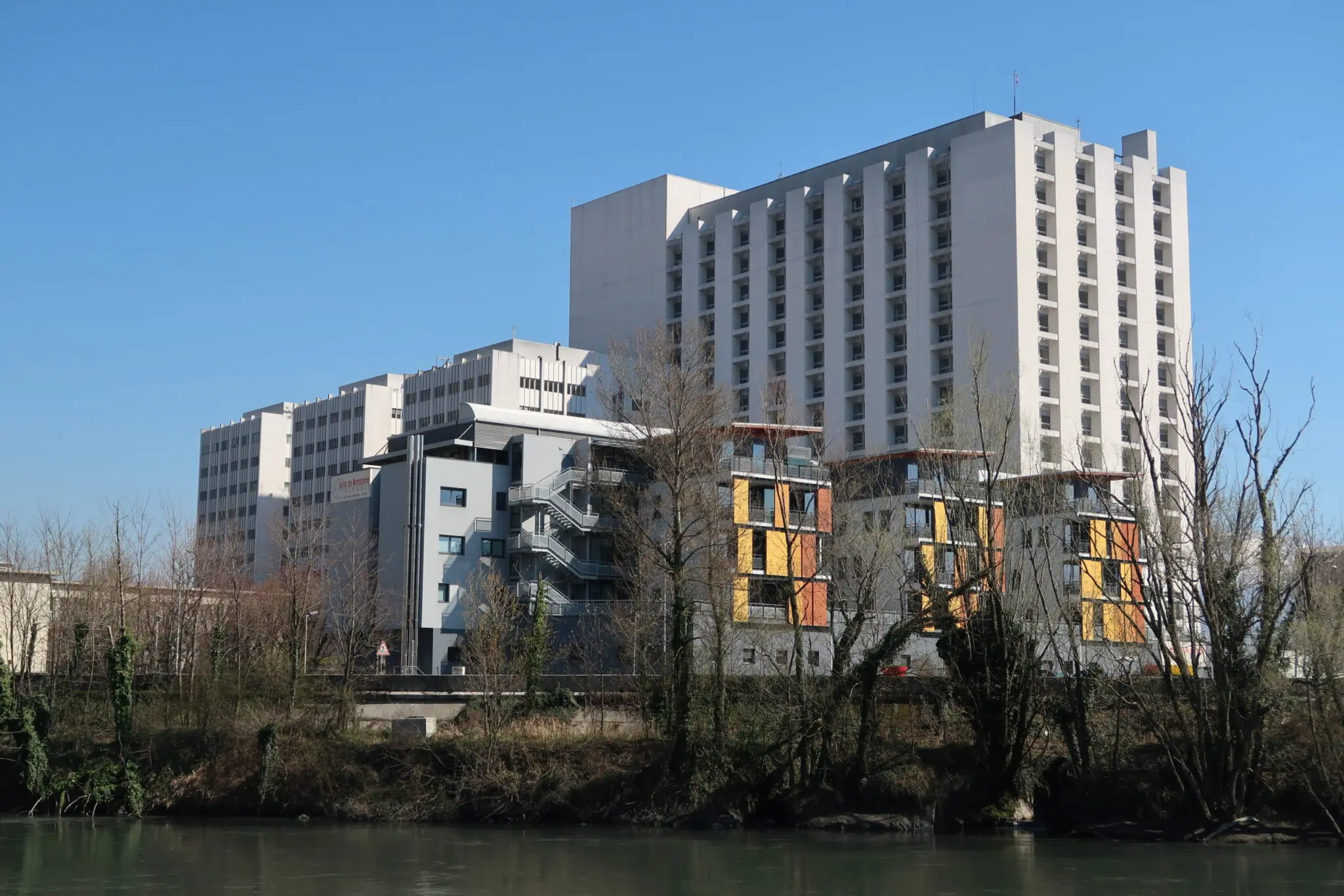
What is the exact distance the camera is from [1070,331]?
12269 cm

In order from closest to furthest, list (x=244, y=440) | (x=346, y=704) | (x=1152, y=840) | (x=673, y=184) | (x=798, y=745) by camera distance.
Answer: (x=1152, y=840) < (x=798, y=745) < (x=346, y=704) < (x=673, y=184) < (x=244, y=440)

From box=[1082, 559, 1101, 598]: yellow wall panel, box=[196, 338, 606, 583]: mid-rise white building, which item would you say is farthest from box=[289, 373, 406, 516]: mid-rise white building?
box=[1082, 559, 1101, 598]: yellow wall panel

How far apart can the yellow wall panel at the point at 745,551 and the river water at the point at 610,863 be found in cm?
2255

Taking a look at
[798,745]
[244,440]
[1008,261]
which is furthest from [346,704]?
[244,440]

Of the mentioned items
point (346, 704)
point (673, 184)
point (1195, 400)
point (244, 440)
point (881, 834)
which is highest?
point (673, 184)

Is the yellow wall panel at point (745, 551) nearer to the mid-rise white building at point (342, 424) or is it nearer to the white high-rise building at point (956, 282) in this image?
the white high-rise building at point (956, 282)

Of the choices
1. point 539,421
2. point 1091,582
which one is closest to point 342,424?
point 539,421

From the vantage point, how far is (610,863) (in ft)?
137

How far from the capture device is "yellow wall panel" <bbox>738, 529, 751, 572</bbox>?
7153cm

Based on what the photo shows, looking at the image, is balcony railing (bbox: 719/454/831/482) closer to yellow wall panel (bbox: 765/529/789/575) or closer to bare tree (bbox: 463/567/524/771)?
yellow wall panel (bbox: 765/529/789/575)

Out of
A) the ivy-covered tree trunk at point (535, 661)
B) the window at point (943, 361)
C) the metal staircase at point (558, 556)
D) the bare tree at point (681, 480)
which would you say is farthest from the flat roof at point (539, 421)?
the bare tree at point (681, 480)

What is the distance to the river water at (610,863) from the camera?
121 ft

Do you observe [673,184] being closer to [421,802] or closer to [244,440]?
[244,440]

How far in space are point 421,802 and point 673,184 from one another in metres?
101
